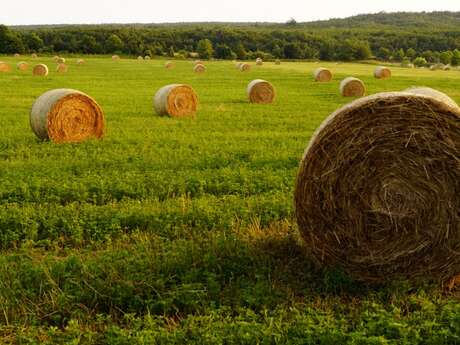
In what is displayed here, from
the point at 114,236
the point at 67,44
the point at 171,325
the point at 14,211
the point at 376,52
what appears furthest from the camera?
the point at 376,52

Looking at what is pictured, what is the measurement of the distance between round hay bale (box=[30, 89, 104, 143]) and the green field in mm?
1827

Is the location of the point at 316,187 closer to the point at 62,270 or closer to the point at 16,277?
the point at 62,270

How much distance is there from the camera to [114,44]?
3903 inches

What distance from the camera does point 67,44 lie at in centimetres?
9650

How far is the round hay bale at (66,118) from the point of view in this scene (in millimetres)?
14516

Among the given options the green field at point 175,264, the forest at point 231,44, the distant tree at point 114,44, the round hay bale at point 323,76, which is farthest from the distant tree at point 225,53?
the green field at point 175,264

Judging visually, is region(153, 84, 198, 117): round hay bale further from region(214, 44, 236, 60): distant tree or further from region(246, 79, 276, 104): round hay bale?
region(214, 44, 236, 60): distant tree

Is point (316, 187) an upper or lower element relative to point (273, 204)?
upper

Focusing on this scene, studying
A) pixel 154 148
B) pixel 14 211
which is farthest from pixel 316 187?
pixel 154 148

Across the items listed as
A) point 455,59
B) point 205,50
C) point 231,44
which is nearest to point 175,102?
point 455,59

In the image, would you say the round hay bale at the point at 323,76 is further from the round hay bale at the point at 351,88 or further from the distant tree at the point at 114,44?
the distant tree at the point at 114,44

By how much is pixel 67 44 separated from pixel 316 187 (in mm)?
96319

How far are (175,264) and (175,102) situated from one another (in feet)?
46.0

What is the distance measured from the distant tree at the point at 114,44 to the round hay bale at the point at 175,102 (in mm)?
82449
